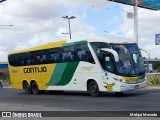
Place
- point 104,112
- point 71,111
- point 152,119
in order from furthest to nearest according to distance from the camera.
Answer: point 71,111 → point 104,112 → point 152,119

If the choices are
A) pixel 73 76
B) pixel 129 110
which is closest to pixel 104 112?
pixel 129 110

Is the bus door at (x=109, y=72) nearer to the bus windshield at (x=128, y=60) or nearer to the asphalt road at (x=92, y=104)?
the bus windshield at (x=128, y=60)

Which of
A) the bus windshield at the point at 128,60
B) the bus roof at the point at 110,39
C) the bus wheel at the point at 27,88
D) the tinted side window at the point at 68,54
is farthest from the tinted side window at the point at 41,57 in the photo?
the bus windshield at the point at 128,60

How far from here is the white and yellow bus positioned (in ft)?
69.2

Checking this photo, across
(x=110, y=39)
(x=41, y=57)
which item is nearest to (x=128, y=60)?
(x=110, y=39)

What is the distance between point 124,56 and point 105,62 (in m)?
1.08

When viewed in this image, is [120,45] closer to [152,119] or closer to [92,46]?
[92,46]

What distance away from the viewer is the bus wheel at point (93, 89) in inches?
869

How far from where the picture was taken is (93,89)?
22328mm

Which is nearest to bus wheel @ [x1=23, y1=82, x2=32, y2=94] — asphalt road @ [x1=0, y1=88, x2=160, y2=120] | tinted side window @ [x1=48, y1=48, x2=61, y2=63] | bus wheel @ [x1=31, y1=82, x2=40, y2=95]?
bus wheel @ [x1=31, y1=82, x2=40, y2=95]

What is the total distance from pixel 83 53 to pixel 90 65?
0.88 meters

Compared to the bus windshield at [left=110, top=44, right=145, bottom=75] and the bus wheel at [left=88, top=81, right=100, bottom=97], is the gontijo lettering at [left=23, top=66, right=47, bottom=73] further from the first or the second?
the bus windshield at [left=110, top=44, right=145, bottom=75]

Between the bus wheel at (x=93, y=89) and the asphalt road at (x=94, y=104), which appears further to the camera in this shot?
the bus wheel at (x=93, y=89)

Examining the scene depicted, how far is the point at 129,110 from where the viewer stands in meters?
14.4
